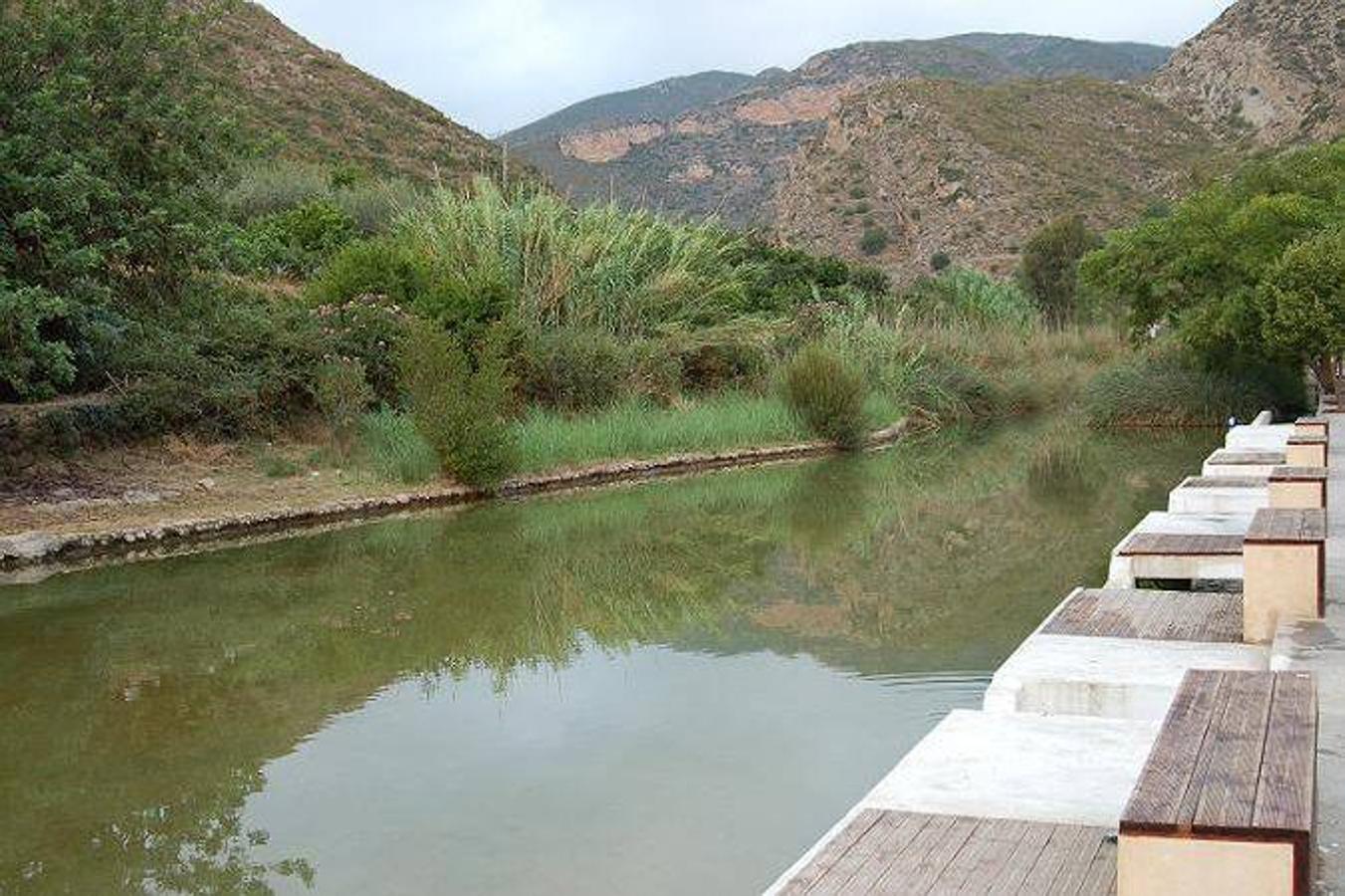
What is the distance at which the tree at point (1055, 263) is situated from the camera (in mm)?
45312

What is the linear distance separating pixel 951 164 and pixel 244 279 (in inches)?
1574

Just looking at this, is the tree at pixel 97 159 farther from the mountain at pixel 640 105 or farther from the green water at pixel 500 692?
the mountain at pixel 640 105

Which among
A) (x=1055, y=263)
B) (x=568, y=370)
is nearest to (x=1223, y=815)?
(x=568, y=370)

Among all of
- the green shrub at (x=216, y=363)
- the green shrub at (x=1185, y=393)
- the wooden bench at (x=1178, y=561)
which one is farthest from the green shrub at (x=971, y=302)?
the wooden bench at (x=1178, y=561)

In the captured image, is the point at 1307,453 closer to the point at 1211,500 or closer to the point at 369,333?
the point at 1211,500

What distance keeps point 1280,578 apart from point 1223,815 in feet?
12.3

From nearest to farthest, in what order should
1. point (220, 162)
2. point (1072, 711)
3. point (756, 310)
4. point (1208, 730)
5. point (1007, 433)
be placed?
point (1208, 730) → point (1072, 711) → point (220, 162) → point (1007, 433) → point (756, 310)

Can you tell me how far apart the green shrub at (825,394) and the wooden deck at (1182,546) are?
13151 mm

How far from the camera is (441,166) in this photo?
4525 cm

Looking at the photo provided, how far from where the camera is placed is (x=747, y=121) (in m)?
81.4

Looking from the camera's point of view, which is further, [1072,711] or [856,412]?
[856,412]

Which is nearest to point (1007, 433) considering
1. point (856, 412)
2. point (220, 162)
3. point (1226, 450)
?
point (856, 412)

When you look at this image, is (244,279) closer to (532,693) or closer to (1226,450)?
(1226,450)

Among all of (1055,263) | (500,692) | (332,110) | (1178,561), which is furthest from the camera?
(332,110)
